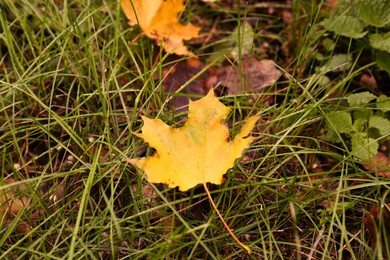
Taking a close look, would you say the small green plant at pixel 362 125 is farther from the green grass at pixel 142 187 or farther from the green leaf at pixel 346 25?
the green leaf at pixel 346 25

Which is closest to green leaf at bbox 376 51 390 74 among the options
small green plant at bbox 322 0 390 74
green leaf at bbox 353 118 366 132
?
small green plant at bbox 322 0 390 74

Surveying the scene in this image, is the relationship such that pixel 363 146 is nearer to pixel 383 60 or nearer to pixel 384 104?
pixel 384 104

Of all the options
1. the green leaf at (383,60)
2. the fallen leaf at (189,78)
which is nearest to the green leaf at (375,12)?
the green leaf at (383,60)

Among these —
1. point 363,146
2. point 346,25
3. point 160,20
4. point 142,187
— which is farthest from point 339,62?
point 142,187

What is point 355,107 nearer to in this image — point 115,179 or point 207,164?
point 207,164

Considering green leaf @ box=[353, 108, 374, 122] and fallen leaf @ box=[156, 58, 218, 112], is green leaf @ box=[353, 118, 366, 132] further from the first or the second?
fallen leaf @ box=[156, 58, 218, 112]

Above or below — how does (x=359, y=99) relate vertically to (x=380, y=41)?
below

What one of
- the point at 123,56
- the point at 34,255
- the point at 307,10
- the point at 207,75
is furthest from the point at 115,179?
the point at 307,10
